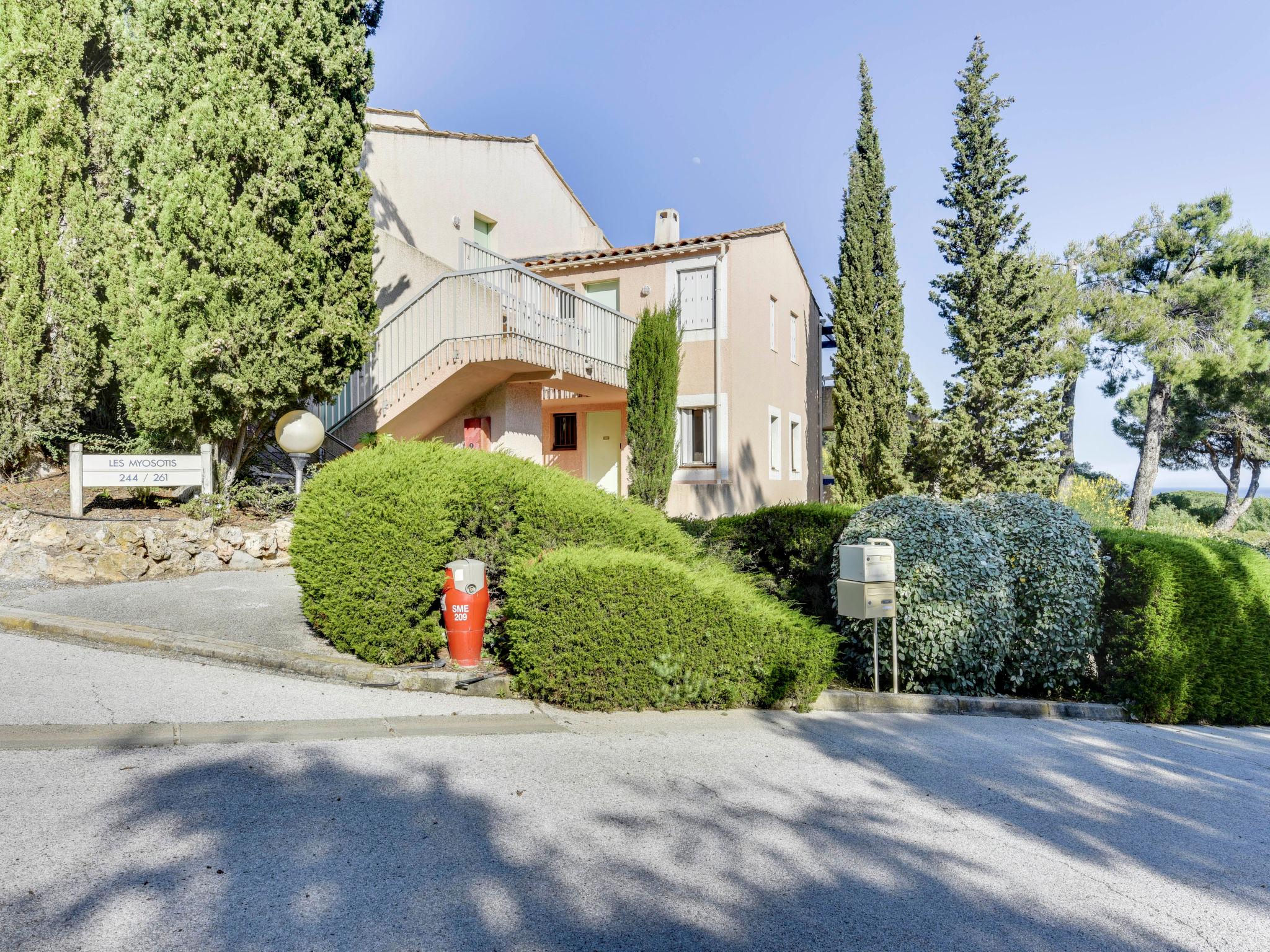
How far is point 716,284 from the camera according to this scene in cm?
1569

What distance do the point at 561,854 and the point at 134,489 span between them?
9.22 m

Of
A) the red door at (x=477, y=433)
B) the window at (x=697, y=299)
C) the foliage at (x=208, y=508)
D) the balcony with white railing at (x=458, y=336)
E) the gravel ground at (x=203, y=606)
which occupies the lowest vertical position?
the gravel ground at (x=203, y=606)

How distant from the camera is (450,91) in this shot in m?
20.2

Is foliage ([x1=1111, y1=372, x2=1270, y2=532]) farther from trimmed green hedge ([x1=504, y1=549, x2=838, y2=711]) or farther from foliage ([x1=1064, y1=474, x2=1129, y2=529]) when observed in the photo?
trimmed green hedge ([x1=504, y1=549, x2=838, y2=711])

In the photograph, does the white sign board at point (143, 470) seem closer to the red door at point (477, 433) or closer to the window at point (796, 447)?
the red door at point (477, 433)

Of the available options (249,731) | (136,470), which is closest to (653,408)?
(136,470)

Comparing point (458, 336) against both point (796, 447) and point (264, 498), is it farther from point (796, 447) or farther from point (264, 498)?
point (796, 447)

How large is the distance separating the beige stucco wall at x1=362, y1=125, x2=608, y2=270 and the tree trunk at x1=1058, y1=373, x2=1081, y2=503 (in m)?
14.3

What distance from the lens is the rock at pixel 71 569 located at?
8297 millimetres

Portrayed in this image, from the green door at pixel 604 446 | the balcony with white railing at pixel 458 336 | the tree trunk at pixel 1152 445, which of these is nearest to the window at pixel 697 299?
the green door at pixel 604 446

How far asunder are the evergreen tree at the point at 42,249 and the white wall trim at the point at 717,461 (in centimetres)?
996

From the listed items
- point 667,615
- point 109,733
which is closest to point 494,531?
point 667,615

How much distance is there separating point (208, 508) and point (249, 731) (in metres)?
5.85

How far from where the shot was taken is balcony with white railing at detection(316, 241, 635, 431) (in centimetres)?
1176
